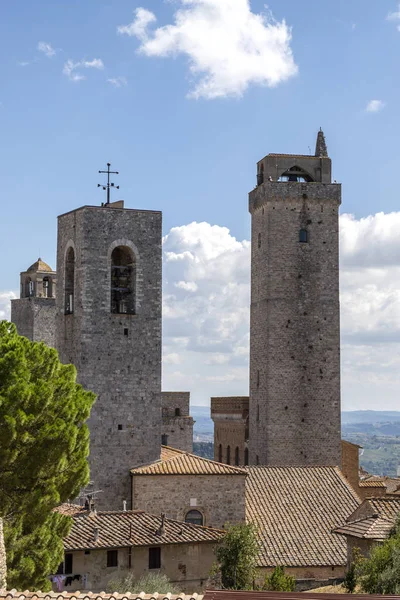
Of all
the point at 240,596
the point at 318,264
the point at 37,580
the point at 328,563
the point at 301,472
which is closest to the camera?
the point at 240,596

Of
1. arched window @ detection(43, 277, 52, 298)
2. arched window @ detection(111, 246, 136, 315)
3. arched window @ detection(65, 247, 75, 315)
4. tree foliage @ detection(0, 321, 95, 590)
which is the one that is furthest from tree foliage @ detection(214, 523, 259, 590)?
arched window @ detection(43, 277, 52, 298)

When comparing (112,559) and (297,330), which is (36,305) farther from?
(112,559)

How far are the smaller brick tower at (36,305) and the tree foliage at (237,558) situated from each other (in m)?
35.4

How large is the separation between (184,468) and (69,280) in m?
6.80

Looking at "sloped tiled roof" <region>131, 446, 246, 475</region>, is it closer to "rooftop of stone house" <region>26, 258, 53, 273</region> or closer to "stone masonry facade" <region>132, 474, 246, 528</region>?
"stone masonry facade" <region>132, 474, 246, 528</region>

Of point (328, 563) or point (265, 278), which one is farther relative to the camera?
point (265, 278)

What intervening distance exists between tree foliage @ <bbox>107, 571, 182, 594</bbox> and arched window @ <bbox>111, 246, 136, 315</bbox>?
812 cm

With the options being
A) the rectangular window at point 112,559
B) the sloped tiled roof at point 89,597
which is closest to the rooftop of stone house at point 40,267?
the rectangular window at point 112,559

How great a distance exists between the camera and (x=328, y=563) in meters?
29.3

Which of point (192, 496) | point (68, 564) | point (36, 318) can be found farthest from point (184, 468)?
point (36, 318)

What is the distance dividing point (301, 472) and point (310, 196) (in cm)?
1411

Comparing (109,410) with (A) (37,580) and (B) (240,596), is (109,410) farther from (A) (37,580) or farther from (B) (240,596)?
(B) (240,596)

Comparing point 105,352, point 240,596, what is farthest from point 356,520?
point 240,596

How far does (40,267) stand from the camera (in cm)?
6334
